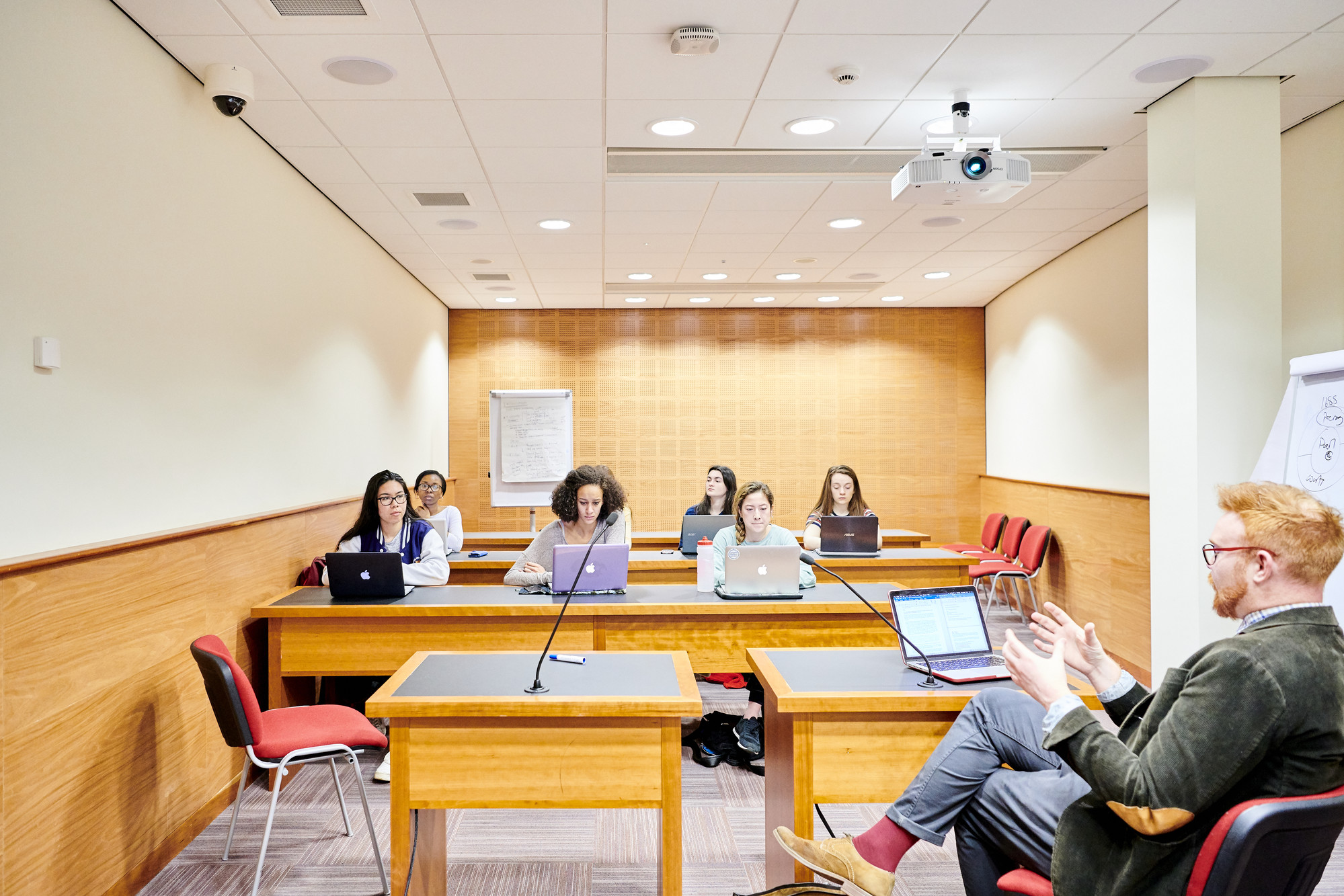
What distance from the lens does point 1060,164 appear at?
15.4ft

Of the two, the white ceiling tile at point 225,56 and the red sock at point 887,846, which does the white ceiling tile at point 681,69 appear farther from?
the red sock at point 887,846

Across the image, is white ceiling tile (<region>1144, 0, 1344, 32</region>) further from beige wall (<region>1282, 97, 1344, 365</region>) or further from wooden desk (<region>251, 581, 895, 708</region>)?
wooden desk (<region>251, 581, 895, 708</region>)

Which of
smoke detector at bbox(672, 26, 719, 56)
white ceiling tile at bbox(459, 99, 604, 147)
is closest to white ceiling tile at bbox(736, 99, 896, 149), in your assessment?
smoke detector at bbox(672, 26, 719, 56)

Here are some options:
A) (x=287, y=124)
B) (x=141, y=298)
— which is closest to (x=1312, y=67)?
(x=287, y=124)

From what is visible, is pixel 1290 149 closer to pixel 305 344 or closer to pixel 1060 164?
pixel 1060 164

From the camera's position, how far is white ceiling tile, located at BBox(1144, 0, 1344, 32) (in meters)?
3.06

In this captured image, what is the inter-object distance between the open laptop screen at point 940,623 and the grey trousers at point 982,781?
0.33m

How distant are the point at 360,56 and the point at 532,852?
3.28m

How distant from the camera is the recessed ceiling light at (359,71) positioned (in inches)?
133

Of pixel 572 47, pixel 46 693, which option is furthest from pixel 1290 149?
pixel 46 693

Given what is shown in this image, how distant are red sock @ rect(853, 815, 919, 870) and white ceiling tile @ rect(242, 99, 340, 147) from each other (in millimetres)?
3861

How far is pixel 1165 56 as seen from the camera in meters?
3.46

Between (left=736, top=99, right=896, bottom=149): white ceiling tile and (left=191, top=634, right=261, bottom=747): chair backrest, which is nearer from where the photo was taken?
(left=191, top=634, right=261, bottom=747): chair backrest

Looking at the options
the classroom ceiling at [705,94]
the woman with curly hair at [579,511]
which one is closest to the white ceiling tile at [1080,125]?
the classroom ceiling at [705,94]
